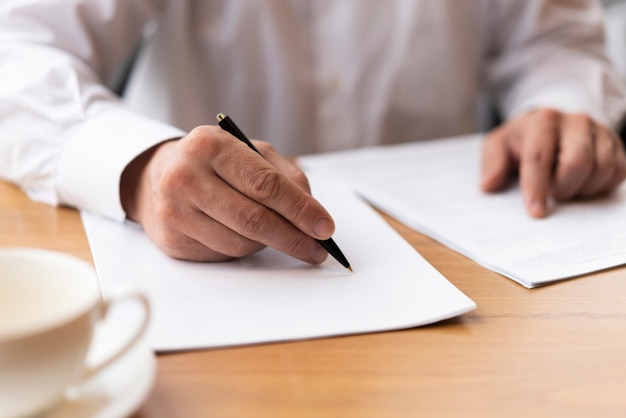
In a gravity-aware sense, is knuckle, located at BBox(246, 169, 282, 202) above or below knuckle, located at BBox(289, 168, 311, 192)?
above

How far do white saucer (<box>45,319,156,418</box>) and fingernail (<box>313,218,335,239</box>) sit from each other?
19 cm

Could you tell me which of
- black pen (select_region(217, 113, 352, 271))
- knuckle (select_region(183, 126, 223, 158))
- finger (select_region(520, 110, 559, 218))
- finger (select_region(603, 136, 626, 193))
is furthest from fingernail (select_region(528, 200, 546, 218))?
knuckle (select_region(183, 126, 223, 158))

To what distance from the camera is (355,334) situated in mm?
468

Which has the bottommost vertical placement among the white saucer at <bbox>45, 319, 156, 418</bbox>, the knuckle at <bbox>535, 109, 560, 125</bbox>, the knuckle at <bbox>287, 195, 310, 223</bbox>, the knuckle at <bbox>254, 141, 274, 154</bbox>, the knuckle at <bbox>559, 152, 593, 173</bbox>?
the white saucer at <bbox>45, 319, 156, 418</bbox>

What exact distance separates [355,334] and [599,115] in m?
0.75

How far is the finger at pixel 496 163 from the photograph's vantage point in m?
0.83

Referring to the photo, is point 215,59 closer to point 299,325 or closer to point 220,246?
point 220,246

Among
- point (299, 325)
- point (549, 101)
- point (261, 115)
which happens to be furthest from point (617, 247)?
point (261, 115)

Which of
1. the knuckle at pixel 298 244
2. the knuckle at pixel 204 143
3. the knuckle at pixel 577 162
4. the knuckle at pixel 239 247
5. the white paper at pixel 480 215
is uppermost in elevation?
the knuckle at pixel 204 143

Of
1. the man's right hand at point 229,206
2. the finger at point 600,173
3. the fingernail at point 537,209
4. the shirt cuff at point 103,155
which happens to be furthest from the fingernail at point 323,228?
the finger at point 600,173

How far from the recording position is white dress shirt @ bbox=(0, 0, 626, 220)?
1075 millimetres

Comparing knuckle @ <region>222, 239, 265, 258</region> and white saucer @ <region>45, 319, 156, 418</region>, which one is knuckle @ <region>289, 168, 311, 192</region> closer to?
knuckle @ <region>222, 239, 265, 258</region>

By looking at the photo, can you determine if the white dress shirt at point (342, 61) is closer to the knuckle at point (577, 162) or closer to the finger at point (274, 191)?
the knuckle at point (577, 162)

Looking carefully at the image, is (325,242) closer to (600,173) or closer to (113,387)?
(113,387)
